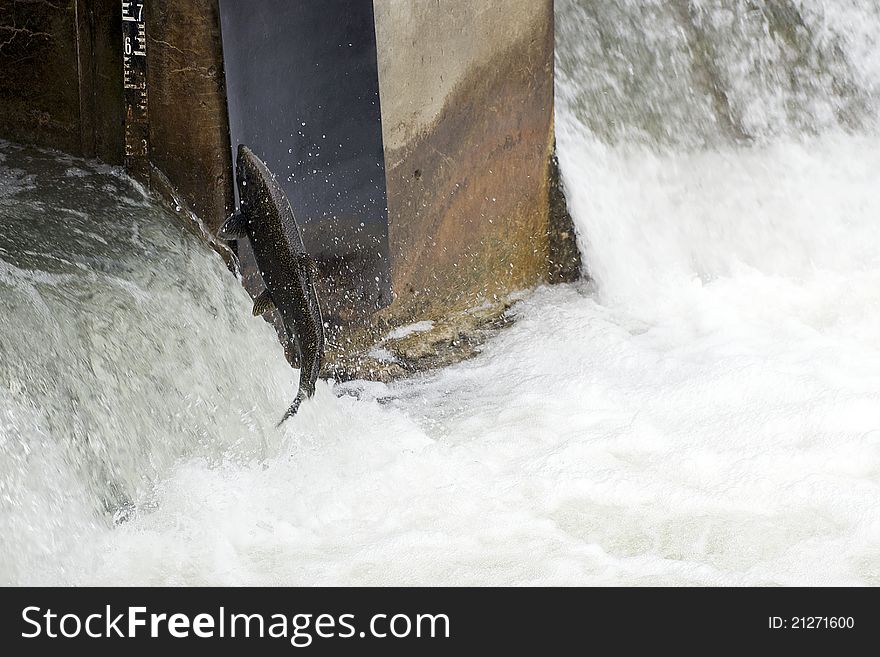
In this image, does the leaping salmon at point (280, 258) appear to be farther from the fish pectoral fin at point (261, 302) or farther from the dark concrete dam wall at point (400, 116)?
the dark concrete dam wall at point (400, 116)

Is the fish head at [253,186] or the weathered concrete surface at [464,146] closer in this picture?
the fish head at [253,186]

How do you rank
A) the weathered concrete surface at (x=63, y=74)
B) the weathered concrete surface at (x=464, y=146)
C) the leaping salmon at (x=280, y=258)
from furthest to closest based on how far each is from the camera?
the weathered concrete surface at (x=464, y=146), the weathered concrete surface at (x=63, y=74), the leaping salmon at (x=280, y=258)

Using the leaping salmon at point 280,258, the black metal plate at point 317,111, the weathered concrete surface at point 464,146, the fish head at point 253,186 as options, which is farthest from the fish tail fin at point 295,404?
the weathered concrete surface at point 464,146

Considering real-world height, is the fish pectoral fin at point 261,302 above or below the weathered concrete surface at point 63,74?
below

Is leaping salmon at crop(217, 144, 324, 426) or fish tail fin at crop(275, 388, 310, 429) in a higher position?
Answer: leaping salmon at crop(217, 144, 324, 426)

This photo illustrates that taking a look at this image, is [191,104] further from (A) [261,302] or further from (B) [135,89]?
(A) [261,302]

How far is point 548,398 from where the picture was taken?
4.50 metres

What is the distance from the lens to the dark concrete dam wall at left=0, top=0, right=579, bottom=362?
4219mm

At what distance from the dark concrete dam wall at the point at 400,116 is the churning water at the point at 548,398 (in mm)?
203

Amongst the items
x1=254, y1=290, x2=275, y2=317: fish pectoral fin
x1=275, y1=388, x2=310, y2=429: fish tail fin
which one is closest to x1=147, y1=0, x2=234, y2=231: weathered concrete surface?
x1=254, y1=290, x2=275, y2=317: fish pectoral fin

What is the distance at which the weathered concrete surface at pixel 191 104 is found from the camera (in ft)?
Result: 13.5

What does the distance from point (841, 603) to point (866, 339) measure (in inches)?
96.8

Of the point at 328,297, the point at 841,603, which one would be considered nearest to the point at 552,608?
the point at 841,603

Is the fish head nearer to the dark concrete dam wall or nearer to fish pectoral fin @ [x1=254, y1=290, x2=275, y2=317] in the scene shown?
fish pectoral fin @ [x1=254, y1=290, x2=275, y2=317]
